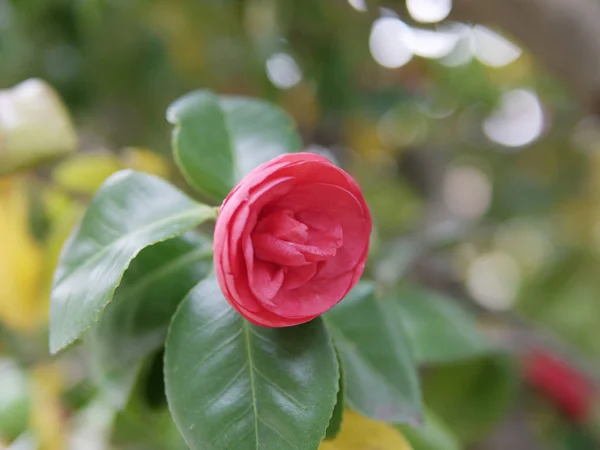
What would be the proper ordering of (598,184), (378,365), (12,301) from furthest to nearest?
(598,184) < (12,301) < (378,365)

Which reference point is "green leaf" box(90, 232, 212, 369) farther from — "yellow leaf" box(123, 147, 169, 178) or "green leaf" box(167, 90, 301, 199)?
"yellow leaf" box(123, 147, 169, 178)

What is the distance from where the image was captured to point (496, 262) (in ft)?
7.87

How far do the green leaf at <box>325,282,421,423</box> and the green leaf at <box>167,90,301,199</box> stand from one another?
121 mm

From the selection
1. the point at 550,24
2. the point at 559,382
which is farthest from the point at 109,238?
the point at 559,382

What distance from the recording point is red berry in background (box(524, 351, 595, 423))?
1.18m

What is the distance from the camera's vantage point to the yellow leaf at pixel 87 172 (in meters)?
0.60

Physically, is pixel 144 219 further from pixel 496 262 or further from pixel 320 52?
pixel 496 262

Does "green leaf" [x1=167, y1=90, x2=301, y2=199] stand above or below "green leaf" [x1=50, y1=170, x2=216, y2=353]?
above

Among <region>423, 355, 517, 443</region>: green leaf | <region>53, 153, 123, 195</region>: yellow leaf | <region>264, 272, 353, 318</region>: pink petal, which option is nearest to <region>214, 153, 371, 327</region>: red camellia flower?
<region>264, 272, 353, 318</region>: pink petal

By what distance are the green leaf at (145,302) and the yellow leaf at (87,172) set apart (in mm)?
204

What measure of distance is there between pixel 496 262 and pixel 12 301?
2033 mm

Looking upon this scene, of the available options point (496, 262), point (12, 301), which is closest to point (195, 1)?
point (12, 301)

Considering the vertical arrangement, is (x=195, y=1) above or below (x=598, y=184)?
above

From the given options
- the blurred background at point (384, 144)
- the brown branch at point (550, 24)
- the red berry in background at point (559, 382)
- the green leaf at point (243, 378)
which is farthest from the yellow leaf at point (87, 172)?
the red berry in background at point (559, 382)
